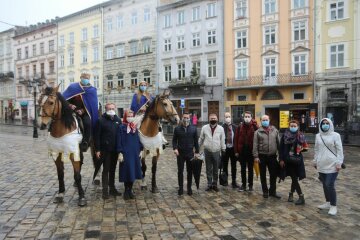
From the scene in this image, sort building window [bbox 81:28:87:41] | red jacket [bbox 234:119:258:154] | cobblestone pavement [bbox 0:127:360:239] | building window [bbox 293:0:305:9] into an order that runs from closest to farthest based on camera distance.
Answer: cobblestone pavement [bbox 0:127:360:239] → red jacket [bbox 234:119:258:154] → building window [bbox 293:0:305:9] → building window [bbox 81:28:87:41]

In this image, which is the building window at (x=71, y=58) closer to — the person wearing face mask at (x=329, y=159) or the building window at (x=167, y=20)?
the building window at (x=167, y=20)

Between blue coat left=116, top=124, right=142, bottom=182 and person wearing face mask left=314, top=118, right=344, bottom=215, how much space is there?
11.9 ft

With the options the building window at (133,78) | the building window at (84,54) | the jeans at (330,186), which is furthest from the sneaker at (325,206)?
the building window at (84,54)

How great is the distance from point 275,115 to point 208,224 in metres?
28.5

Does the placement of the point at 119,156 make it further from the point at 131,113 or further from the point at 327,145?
the point at 327,145

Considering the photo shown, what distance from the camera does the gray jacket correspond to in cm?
756

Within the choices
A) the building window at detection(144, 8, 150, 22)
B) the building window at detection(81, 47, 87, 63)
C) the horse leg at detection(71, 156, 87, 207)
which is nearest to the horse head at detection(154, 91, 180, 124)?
the horse leg at detection(71, 156, 87, 207)

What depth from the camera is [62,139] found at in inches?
267

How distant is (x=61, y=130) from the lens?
268 inches

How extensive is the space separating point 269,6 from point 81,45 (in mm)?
26463

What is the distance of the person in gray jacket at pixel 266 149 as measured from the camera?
24.8ft

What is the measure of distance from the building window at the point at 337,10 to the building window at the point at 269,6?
506cm

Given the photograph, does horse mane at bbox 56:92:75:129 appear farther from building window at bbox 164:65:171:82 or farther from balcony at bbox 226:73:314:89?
building window at bbox 164:65:171:82

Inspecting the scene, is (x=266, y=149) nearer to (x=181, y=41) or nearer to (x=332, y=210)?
(x=332, y=210)
